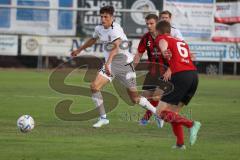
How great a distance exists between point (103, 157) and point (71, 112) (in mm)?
7601

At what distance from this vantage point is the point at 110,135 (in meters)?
13.7

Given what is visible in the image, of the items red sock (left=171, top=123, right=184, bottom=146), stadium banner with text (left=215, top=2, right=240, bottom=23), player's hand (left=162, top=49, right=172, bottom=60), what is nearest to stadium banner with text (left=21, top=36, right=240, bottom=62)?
stadium banner with text (left=215, top=2, right=240, bottom=23)

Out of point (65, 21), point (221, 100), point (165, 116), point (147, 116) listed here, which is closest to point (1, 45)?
point (65, 21)

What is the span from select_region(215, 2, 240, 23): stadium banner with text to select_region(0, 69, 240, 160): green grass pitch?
1593 centimetres

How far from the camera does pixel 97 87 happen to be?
15.5 metres

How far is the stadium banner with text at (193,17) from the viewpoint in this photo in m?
38.7

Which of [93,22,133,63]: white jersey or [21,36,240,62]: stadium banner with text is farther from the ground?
[93,22,133,63]: white jersey

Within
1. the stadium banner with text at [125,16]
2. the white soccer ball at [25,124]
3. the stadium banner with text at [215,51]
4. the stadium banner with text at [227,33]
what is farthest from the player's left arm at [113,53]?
the stadium banner with text at [227,33]

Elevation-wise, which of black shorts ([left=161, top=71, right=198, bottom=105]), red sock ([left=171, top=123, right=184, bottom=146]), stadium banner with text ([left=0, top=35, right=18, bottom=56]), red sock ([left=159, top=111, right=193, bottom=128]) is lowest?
stadium banner with text ([left=0, top=35, right=18, bottom=56])

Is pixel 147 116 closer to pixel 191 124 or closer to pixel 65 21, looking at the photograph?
pixel 191 124

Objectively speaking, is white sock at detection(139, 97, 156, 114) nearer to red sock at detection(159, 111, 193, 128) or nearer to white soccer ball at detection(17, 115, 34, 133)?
white soccer ball at detection(17, 115, 34, 133)

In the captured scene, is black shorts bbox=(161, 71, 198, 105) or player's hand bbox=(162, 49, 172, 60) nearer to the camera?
player's hand bbox=(162, 49, 172, 60)

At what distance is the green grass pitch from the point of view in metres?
11.1

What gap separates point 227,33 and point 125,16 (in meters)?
5.25
